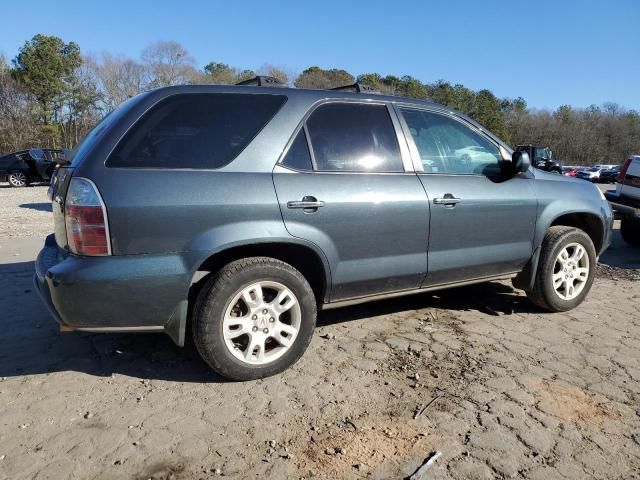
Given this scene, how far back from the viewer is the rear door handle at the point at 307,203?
3.17 meters

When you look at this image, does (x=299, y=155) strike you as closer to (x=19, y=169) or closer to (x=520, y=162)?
(x=520, y=162)

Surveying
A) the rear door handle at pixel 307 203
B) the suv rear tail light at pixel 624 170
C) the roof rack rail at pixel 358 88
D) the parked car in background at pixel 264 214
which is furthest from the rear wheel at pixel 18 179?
the rear door handle at pixel 307 203

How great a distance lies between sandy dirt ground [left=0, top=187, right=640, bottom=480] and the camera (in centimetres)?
243

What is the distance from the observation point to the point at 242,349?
3234 mm

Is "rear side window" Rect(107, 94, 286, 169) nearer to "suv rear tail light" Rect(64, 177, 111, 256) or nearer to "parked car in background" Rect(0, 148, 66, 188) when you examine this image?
"suv rear tail light" Rect(64, 177, 111, 256)

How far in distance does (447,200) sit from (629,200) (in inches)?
218

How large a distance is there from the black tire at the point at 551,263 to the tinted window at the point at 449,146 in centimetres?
81

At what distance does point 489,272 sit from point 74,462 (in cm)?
318

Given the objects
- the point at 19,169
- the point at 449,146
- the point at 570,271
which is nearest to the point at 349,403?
the point at 449,146

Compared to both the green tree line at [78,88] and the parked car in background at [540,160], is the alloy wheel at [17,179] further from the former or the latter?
the parked car in background at [540,160]

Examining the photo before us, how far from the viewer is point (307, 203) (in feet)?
10.5

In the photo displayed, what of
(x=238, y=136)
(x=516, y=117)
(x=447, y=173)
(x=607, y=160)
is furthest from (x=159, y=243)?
(x=607, y=160)

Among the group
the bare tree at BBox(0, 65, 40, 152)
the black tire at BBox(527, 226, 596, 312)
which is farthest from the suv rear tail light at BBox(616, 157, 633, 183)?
the bare tree at BBox(0, 65, 40, 152)

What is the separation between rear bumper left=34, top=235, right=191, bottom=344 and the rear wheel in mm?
20296
